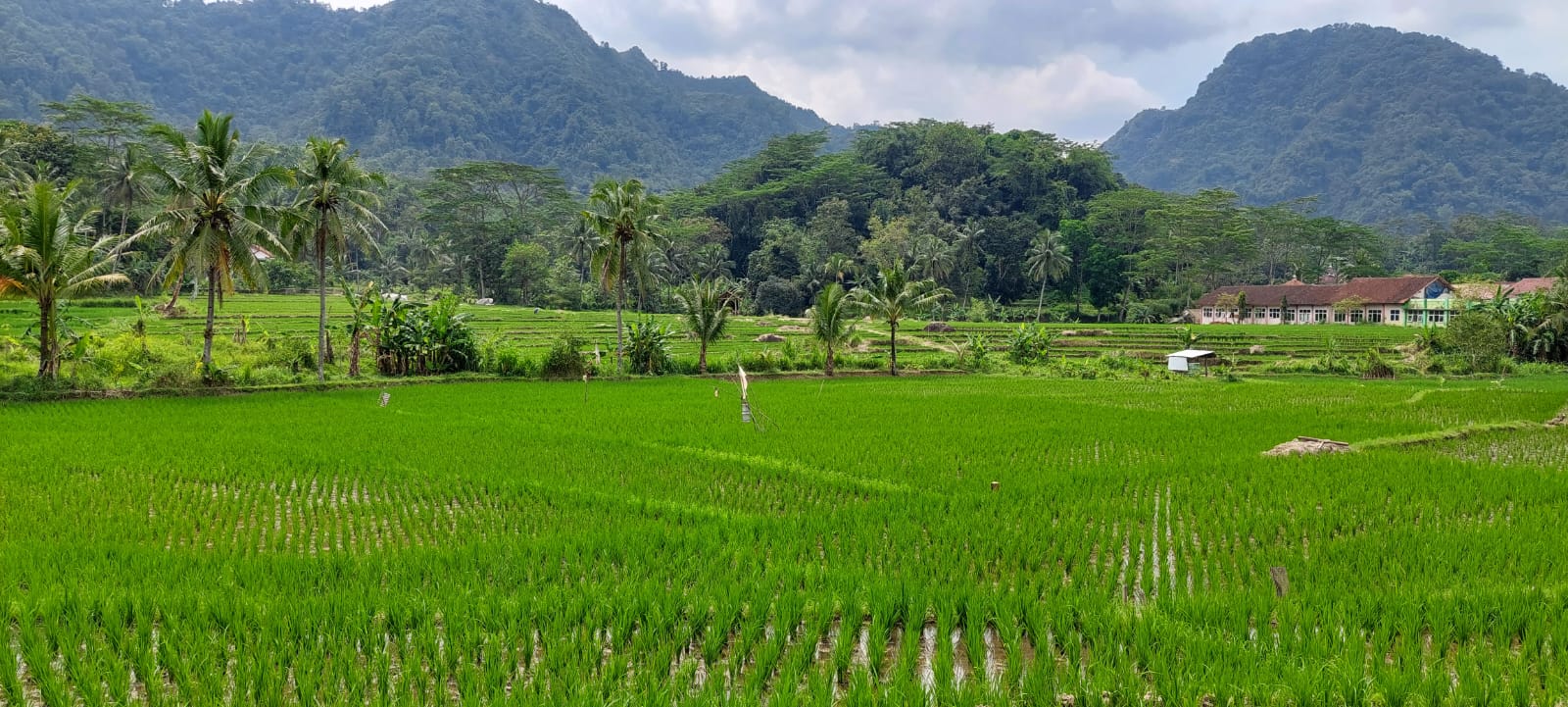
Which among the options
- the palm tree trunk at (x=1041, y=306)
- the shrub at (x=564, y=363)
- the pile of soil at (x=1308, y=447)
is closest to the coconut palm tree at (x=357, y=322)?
the shrub at (x=564, y=363)

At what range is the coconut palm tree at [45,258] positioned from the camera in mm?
15734

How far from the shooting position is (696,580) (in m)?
5.44

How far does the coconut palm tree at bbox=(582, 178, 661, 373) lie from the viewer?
2359 centimetres

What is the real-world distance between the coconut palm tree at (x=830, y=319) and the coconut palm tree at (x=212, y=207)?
52.7ft

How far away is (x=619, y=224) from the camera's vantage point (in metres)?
23.7

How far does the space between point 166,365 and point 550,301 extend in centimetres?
3827

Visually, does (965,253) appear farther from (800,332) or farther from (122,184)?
(122,184)

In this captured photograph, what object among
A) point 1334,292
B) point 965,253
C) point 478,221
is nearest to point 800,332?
point 965,253

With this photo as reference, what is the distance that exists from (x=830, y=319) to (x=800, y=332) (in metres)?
16.3

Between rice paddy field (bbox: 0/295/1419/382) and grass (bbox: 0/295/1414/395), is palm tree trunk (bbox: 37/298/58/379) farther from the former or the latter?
rice paddy field (bbox: 0/295/1419/382)

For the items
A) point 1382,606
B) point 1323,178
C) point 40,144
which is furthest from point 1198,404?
point 1323,178

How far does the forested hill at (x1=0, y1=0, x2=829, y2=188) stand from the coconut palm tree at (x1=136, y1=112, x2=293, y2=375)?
352 feet

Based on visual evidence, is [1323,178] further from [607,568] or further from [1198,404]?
[607,568]

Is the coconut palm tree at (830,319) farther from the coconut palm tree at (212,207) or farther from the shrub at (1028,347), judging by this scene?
the coconut palm tree at (212,207)
